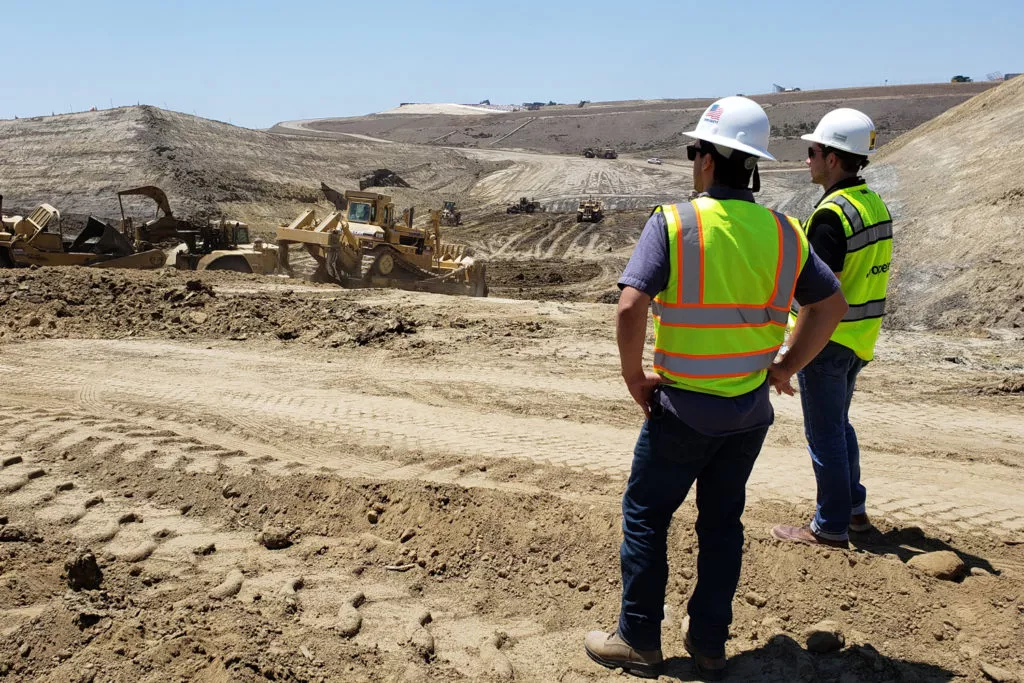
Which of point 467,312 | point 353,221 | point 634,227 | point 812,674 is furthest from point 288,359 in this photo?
point 634,227

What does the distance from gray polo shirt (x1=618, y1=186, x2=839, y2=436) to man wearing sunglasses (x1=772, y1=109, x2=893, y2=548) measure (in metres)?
0.90

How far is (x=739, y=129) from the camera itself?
2875 mm

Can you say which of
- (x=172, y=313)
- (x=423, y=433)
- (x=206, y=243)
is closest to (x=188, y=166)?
(x=206, y=243)

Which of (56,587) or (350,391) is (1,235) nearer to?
(350,391)

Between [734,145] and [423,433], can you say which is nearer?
[734,145]

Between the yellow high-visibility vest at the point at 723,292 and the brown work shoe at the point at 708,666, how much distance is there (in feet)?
3.51

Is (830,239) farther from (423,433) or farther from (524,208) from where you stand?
(524,208)

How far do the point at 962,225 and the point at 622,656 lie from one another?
602 inches

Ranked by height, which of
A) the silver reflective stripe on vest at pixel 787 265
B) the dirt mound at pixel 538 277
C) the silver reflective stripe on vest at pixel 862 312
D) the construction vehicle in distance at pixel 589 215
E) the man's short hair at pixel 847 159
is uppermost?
the construction vehicle in distance at pixel 589 215

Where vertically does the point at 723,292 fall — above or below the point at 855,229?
below

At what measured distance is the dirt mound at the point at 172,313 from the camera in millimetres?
10867

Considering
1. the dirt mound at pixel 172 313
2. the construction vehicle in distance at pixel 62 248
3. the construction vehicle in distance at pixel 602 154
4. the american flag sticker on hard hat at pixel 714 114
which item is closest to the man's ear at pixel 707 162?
the american flag sticker on hard hat at pixel 714 114

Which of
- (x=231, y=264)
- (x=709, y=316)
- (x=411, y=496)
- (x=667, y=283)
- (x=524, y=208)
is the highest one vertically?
(x=524, y=208)

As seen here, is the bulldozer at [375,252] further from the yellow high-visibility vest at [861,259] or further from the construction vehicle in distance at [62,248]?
the yellow high-visibility vest at [861,259]
